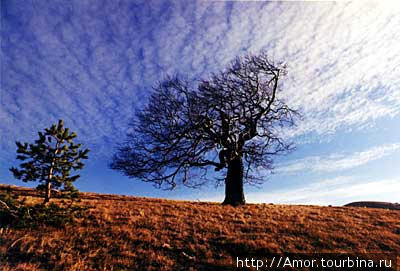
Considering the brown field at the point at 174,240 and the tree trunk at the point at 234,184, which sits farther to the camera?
the tree trunk at the point at 234,184

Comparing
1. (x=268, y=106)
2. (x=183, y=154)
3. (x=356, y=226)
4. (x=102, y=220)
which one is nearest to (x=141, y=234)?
(x=102, y=220)

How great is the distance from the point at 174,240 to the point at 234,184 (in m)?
8.84

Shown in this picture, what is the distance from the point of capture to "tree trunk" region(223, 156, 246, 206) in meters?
16.7

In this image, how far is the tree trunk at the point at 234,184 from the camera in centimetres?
1675

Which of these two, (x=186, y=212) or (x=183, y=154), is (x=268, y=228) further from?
(x=183, y=154)

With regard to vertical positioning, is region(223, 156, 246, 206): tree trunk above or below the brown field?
above

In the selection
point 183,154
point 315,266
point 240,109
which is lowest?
point 315,266

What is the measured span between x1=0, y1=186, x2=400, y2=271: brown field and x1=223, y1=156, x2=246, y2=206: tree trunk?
3.78m

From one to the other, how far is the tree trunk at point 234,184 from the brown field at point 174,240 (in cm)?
378

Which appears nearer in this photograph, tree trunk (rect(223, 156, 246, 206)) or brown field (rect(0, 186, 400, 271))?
brown field (rect(0, 186, 400, 271))

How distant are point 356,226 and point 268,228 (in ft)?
14.9

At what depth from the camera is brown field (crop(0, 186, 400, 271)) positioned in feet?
22.3

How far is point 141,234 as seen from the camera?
356 inches

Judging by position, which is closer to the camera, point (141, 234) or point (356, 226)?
point (141, 234)
